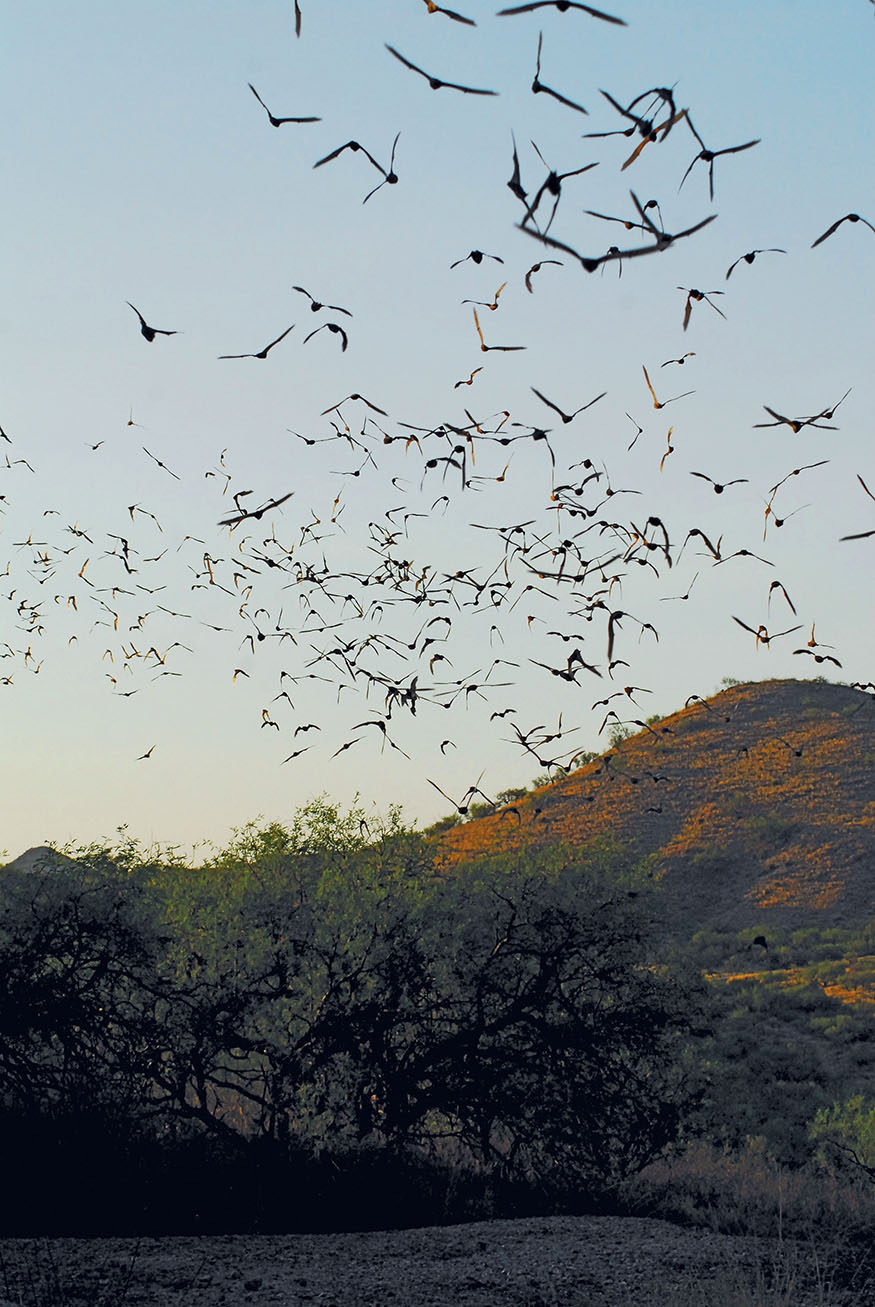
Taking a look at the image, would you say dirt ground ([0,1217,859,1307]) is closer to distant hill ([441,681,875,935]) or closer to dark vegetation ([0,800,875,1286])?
dark vegetation ([0,800,875,1286])

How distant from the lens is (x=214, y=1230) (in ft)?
56.6

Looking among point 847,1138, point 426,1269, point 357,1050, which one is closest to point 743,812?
point 847,1138

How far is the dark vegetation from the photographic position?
18.5 meters

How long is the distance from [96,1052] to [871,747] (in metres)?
74.6

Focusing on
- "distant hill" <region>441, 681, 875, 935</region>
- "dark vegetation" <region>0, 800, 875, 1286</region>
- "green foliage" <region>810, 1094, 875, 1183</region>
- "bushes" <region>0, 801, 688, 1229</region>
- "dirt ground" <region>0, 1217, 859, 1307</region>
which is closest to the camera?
"dirt ground" <region>0, 1217, 859, 1307</region>

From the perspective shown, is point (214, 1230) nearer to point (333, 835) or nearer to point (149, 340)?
point (333, 835)

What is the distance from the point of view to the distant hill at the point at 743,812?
65.1m

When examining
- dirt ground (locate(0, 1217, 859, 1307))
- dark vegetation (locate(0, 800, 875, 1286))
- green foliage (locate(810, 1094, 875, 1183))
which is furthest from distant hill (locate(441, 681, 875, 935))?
dirt ground (locate(0, 1217, 859, 1307))

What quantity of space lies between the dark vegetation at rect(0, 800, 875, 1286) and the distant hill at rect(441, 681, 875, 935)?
32.9m

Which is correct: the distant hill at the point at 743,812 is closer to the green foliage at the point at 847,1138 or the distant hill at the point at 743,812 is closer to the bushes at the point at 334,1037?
the green foliage at the point at 847,1138

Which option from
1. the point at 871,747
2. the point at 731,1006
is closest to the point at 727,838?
the point at 871,747

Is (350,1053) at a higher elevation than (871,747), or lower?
lower

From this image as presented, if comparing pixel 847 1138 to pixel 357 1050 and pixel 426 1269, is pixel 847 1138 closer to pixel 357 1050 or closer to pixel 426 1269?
pixel 357 1050

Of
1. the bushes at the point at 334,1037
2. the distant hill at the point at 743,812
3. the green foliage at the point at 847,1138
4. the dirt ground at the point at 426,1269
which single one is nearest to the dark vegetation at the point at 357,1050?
the bushes at the point at 334,1037
